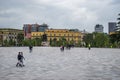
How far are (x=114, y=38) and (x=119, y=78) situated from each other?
85107 mm

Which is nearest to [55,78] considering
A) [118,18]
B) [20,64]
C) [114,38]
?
[20,64]

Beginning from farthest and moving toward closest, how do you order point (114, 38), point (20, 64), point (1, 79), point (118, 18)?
point (118, 18) < point (114, 38) < point (20, 64) < point (1, 79)

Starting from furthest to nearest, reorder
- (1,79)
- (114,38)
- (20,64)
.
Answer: (114,38)
(20,64)
(1,79)

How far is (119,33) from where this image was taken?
11419cm

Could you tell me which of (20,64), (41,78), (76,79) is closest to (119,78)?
(76,79)

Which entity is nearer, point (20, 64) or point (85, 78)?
point (85, 78)

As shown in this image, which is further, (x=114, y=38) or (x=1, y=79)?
(x=114, y=38)

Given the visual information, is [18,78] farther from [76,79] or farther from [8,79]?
[76,79]

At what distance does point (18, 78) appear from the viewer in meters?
25.3

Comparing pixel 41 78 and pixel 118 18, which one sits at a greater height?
pixel 118 18

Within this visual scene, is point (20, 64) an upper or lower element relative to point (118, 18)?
lower

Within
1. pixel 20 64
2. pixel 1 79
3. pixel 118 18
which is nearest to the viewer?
pixel 1 79

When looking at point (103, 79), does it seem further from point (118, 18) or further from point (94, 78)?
point (118, 18)

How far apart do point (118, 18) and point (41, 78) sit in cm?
9959
